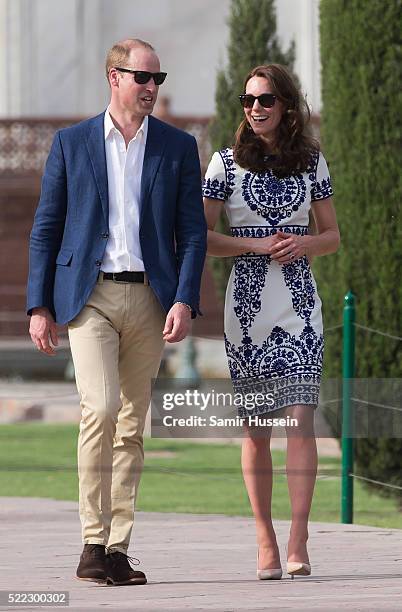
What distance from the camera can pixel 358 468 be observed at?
10.1 meters

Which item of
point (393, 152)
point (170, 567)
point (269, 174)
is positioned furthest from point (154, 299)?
point (393, 152)

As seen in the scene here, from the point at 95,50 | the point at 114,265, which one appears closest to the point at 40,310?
the point at 114,265

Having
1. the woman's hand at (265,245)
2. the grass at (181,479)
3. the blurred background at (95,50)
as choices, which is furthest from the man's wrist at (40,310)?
the blurred background at (95,50)

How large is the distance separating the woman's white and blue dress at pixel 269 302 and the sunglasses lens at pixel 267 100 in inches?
9.7

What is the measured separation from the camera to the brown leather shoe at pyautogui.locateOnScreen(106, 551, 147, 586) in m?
6.00

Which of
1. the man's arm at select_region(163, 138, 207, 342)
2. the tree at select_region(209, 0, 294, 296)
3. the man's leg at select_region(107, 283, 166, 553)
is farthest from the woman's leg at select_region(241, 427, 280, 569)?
the tree at select_region(209, 0, 294, 296)

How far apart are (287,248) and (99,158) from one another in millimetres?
742

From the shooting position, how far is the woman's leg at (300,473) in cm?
619

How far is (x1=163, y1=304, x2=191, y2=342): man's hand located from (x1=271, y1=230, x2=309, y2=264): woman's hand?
451 mm

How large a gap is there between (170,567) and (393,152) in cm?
389

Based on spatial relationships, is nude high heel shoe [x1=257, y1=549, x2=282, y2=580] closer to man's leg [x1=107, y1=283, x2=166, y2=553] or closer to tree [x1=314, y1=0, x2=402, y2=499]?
man's leg [x1=107, y1=283, x2=166, y2=553]

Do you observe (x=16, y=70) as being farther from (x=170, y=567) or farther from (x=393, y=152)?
(x=170, y=567)

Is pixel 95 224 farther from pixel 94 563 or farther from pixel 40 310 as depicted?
pixel 94 563

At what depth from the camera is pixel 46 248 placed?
6.06 meters
